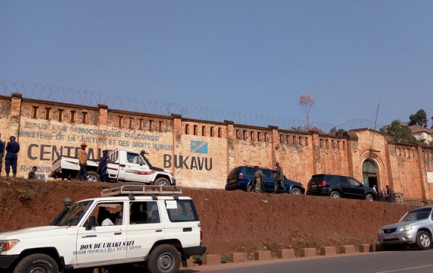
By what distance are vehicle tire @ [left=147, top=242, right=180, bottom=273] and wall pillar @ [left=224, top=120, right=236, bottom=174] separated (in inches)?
732

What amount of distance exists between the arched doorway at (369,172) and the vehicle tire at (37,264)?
3004cm

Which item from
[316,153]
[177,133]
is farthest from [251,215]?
[316,153]

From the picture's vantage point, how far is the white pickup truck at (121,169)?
17953 mm

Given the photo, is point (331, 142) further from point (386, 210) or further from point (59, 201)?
point (59, 201)

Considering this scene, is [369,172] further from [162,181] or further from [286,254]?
[286,254]

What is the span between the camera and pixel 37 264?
8156 millimetres

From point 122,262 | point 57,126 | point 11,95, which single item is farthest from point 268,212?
point 11,95

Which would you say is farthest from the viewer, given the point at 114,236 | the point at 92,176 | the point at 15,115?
the point at 15,115

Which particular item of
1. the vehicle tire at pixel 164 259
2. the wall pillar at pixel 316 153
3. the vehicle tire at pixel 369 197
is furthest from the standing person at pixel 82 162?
the wall pillar at pixel 316 153

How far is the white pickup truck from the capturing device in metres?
18.0

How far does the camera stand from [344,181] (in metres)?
24.8

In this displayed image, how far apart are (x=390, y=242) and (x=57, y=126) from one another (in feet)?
60.5

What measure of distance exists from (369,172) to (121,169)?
23557 mm

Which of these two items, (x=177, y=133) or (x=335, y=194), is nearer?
(x=335, y=194)
